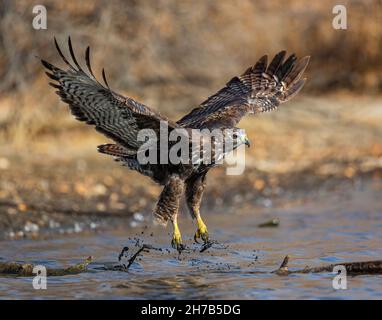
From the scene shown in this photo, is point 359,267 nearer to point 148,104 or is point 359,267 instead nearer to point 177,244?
point 177,244

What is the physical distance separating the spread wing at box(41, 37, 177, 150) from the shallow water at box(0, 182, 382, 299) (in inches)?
43.2

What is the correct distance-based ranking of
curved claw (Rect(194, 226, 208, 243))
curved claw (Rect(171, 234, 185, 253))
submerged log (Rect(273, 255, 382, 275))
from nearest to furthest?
1. submerged log (Rect(273, 255, 382, 275))
2. curved claw (Rect(171, 234, 185, 253))
3. curved claw (Rect(194, 226, 208, 243))

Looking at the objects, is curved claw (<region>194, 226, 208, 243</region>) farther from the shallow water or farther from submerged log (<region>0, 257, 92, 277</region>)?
submerged log (<region>0, 257, 92, 277</region>)

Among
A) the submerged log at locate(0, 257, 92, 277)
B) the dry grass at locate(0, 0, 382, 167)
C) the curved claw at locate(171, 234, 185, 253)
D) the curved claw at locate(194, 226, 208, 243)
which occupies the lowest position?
the submerged log at locate(0, 257, 92, 277)

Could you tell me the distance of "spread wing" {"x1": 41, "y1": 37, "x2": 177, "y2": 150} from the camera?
6570 mm

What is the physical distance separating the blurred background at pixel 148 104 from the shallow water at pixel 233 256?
0.88m

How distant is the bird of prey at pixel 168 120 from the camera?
21.9ft

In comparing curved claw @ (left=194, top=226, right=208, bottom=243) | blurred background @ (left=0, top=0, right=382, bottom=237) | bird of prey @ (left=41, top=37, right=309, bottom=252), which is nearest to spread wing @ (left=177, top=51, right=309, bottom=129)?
bird of prey @ (left=41, top=37, right=309, bottom=252)

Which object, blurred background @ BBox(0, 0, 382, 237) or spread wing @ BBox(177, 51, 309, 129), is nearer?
spread wing @ BBox(177, 51, 309, 129)

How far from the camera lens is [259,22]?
43.5ft

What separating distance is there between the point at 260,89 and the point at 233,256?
177cm

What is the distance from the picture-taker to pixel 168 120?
6.74m

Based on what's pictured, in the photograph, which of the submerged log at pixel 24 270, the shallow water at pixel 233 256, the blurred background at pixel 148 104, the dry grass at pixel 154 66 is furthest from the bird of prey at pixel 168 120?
the dry grass at pixel 154 66

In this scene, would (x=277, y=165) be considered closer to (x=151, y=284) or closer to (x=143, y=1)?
(x=143, y=1)
